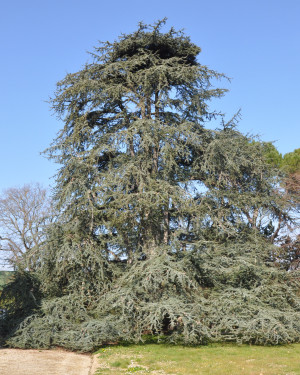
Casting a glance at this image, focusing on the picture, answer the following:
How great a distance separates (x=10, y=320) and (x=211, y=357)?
24.7 feet

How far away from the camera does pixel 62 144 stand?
1549 cm

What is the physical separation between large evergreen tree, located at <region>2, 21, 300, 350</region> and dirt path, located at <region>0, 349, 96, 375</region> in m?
0.50

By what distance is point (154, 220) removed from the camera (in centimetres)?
1414

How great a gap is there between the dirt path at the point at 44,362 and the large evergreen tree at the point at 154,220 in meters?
0.50

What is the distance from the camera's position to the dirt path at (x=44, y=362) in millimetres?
8836

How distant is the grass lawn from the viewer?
864 centimetres

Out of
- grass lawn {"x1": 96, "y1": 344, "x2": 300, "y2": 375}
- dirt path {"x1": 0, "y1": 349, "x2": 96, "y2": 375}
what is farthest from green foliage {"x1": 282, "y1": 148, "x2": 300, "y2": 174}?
dirt path {"x1": 0, "y1": 349, "x2": 96, "y2": 375}

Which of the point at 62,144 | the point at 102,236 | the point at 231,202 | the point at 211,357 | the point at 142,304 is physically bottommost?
the point at 211,357

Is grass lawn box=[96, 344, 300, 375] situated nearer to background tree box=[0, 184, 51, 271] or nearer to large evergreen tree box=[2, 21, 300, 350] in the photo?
large evergreen tree box=[2, 21, 300, 350]

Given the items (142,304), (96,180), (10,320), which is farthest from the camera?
(96,180)

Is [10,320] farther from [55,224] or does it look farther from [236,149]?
[236,149]

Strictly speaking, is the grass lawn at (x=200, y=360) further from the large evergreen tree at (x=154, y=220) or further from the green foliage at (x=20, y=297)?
the green foliage at (x=20, y=297)

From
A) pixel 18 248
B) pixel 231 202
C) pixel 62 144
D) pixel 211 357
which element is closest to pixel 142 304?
pixel 211 357

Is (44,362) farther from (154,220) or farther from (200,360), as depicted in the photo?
(154,220)
